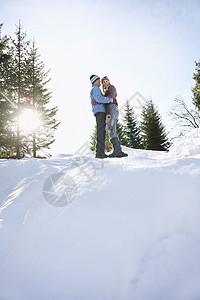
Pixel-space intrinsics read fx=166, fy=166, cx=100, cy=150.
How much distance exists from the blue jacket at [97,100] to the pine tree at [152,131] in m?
17.4

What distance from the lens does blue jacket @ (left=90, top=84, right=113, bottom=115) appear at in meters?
3.28

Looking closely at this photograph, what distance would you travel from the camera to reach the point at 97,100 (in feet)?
10.8

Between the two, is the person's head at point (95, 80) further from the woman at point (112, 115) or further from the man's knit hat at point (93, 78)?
the woman at point (112, 115)

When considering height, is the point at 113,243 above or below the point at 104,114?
below

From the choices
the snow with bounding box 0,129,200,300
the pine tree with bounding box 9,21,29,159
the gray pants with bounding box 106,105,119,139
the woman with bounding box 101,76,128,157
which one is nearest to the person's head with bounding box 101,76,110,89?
the woman with bounding box 101,76,128,157

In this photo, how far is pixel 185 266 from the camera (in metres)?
0.98

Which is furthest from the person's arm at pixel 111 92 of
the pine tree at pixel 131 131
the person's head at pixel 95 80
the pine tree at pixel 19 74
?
the pine tree at pixel 131 131

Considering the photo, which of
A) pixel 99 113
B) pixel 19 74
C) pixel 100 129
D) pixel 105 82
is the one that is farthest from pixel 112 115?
pixel 19 74

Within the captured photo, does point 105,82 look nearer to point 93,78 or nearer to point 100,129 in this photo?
point 93,78

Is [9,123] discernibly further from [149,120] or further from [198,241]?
[149,120]

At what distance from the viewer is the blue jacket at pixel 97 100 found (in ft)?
10.8

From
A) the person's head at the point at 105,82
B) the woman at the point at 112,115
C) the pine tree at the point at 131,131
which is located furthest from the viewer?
the pine tree at the point at 131,131

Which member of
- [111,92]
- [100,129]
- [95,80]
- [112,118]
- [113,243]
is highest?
[95,80]

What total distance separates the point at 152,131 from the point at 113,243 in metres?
20.6
